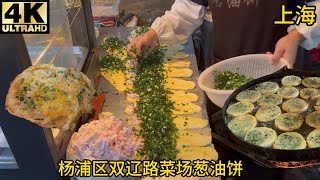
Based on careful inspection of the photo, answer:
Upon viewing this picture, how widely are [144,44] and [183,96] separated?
0.50 metres

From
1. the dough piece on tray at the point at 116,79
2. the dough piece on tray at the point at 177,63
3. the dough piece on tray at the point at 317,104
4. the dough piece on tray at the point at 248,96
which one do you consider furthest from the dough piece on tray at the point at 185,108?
the dough piece on tray at the point at 317,104

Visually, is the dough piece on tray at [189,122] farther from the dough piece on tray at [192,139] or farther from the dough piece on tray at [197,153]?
the dough piece on tray at [197,153]

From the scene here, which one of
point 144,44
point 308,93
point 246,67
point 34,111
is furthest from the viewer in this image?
point 144,44

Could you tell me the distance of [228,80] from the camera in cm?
203

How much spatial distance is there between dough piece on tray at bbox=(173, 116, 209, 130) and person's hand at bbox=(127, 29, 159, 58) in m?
0.63

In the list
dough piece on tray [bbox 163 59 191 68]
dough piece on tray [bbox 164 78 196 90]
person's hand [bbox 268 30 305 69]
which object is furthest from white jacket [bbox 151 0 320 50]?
person's hand [bbox 268 30 305 69]

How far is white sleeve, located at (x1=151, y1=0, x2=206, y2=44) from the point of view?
257cm

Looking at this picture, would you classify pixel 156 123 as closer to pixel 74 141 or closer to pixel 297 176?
pixel 74 141

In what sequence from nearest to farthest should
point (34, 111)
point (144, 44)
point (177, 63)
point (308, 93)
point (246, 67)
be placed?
point (34, 111)
point (308, 93)
point (246, 67)
point (144, 44)
point (177, 63)

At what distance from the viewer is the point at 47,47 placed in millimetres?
1564

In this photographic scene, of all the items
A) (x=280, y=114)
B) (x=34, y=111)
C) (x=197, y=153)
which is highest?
(x=34, y=111)

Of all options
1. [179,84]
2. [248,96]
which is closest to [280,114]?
[248,96]

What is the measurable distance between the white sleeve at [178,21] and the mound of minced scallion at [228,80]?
2.12ft

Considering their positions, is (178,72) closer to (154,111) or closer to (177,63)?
(177,63)
